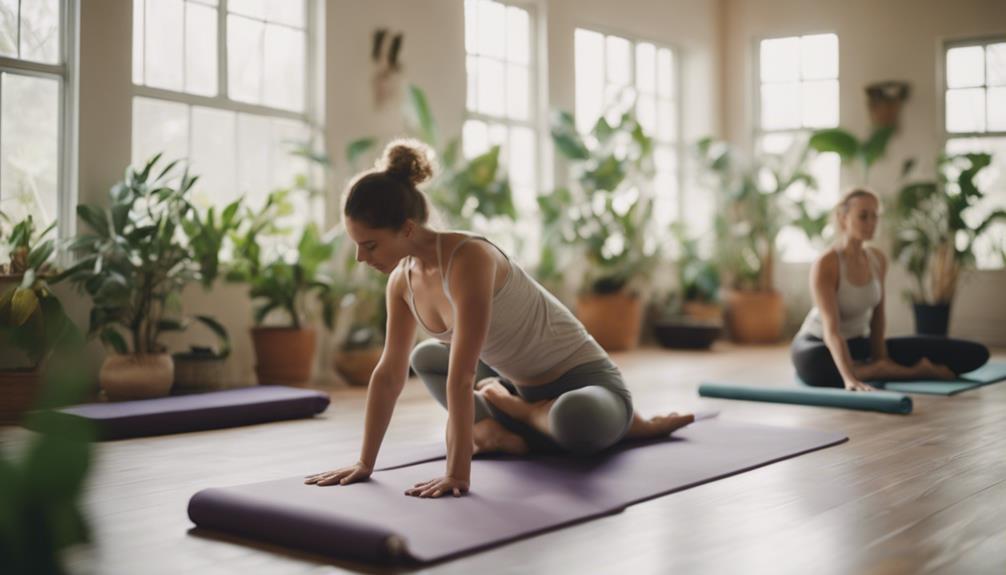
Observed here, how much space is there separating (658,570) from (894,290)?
6750 mm

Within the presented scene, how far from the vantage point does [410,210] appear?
2.27m

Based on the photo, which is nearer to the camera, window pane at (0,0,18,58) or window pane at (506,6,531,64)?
window pane at (0,0,18,58)

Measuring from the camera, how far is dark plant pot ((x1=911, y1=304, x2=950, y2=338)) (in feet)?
23.2

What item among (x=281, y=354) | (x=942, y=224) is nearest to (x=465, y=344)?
(x=281, y=354)

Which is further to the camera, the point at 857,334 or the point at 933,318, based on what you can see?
the point at 933,318

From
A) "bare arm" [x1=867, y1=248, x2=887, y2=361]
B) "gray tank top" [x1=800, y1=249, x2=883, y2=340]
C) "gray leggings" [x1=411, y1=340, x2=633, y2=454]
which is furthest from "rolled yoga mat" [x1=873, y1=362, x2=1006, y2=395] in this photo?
"gray leggings" [x1=411, y1=340, x2=633, y2=454]

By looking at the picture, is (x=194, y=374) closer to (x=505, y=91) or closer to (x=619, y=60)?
(x=505, y=91)

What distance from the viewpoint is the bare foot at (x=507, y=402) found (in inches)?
112

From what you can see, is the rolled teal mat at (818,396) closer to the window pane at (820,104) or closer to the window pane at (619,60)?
the window pane at (619,60)

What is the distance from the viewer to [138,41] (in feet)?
15.9

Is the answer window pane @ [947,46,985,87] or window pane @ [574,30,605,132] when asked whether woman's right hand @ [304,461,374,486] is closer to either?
window pane @ [574,30,605,132]

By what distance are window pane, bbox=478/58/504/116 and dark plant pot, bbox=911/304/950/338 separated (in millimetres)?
3295

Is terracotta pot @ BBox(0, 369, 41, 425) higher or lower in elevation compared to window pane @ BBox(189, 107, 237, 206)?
lower

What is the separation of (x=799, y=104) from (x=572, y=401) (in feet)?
21.1
